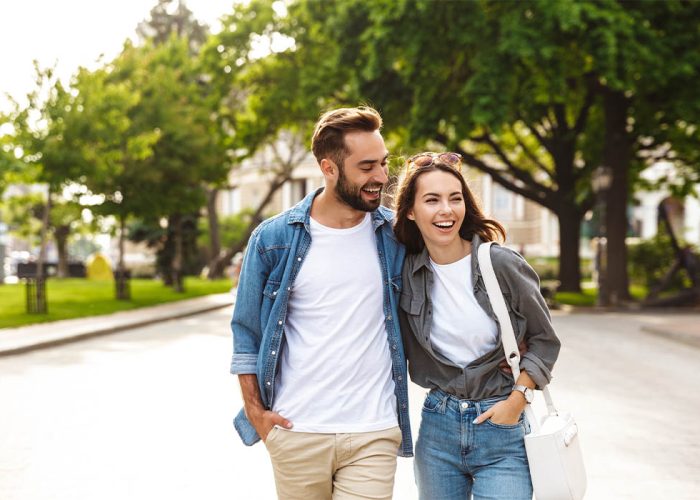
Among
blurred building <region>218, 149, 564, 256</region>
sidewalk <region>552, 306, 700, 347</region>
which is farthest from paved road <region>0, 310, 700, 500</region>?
blurred building <region>218, 149, 564, 256</region>

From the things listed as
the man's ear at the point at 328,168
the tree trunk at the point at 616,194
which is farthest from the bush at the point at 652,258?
the man's ear at the point at 328,168

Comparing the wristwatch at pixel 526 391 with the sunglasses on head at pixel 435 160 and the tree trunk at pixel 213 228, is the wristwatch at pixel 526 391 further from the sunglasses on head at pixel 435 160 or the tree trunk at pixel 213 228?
the tree trunk at pixel 213 228

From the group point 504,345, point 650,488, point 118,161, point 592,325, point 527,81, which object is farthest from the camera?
point 118,161

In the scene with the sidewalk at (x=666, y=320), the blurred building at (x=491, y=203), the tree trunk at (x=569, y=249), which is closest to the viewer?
the sidewalk at (x=666, y=320)

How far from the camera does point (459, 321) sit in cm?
337

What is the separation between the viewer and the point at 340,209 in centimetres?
350

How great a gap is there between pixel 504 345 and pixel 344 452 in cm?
65

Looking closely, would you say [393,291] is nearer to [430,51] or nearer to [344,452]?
[344,452]

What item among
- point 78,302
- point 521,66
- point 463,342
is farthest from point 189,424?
point 78,302

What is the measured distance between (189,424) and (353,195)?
5241 mm

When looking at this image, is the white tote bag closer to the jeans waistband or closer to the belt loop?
the jeans waistband

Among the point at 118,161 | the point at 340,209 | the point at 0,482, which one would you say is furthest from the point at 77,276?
the point at 340,209

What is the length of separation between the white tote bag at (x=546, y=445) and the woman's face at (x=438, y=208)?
0.14 metres

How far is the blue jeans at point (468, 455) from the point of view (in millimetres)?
3303
